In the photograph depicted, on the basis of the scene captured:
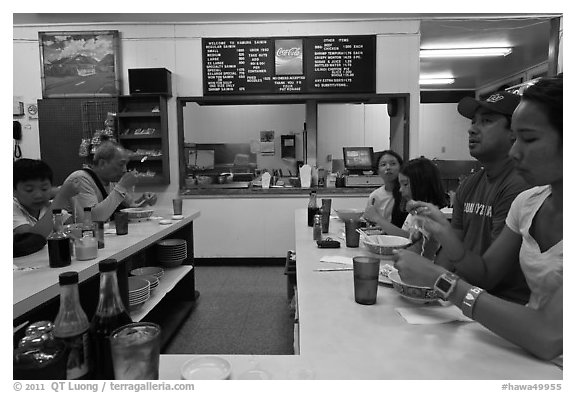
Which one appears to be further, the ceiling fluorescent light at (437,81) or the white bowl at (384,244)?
the ceiling fluorescent light at (437,81)

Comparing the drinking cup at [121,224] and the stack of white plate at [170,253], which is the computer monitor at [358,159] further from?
the drinking cup at [121,224]

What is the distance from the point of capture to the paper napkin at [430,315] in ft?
3.72

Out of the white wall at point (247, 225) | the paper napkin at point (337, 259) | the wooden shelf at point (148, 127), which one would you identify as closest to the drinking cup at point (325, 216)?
the paper napkin at point (337, 259)

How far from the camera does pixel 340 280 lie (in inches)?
60.2

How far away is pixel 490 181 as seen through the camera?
5.59 ft

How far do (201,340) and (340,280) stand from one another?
1721mm

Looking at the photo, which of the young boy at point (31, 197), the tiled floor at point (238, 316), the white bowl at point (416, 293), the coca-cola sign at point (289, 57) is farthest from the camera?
the coca-cola sign at point (289, 57)

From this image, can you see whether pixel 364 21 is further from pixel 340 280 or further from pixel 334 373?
pixel 334 373

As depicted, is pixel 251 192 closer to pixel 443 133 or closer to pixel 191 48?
pixel 191 48

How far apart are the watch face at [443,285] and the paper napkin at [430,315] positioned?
0.42 feet

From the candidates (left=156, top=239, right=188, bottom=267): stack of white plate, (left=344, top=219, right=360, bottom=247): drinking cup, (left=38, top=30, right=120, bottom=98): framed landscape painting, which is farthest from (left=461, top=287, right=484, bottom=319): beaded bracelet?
(left=38, top=30, right=120, bottom=98): framed landscape painting

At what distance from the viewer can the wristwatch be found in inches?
41.4

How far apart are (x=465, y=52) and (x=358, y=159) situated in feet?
10.0

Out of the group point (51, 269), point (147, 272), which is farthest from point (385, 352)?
point (147, 272)
